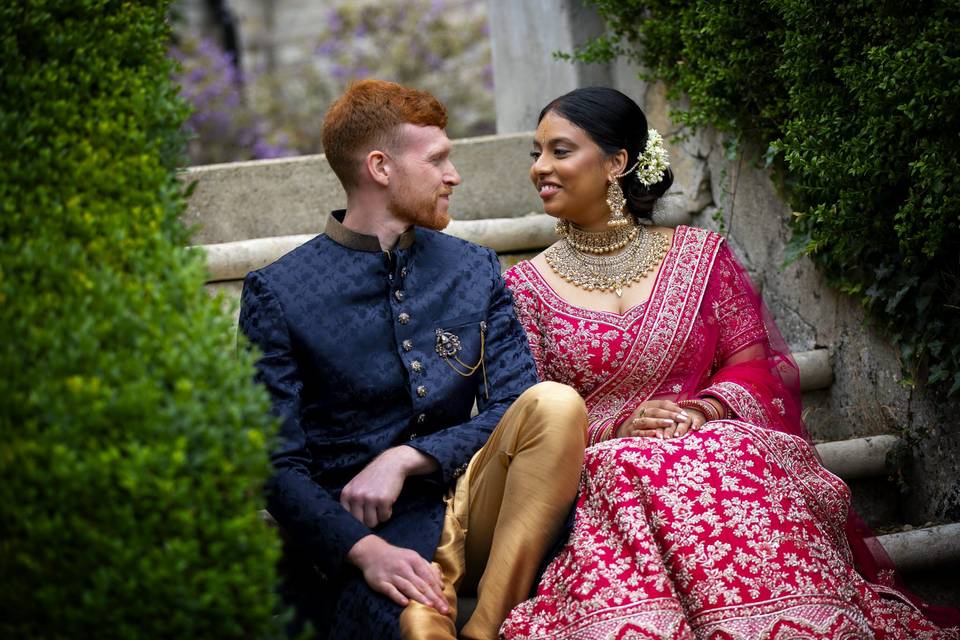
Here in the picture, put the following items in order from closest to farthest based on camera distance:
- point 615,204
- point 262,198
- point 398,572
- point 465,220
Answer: point 398,572
point 615,204
point 262,198
point 465,220

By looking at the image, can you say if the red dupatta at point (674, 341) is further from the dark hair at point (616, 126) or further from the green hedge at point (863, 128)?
the green hedge at point (863, 128)

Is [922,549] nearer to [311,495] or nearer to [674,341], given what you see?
[674,341]

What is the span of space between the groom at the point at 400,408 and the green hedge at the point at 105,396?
620mm

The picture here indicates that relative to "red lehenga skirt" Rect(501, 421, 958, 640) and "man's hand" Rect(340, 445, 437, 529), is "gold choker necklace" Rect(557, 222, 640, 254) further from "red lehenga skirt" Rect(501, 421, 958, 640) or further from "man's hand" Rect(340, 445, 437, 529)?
"man's hand" Rect(340, 445, 437, 529)

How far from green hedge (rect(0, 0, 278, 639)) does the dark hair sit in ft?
5.79

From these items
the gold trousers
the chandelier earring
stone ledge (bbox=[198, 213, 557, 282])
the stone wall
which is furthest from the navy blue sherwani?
the stone wall

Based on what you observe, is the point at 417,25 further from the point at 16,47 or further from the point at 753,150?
the point at 16,47

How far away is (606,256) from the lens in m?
3.39

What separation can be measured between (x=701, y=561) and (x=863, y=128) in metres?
1.53

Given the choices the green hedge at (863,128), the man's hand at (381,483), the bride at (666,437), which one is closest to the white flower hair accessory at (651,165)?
the bride at (666,437)

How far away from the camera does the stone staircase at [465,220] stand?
3643 mm

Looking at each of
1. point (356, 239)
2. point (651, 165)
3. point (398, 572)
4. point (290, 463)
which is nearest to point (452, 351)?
point (356, 239)

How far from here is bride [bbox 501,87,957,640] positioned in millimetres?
2455

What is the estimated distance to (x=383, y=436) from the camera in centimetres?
274
